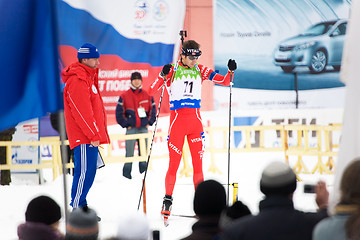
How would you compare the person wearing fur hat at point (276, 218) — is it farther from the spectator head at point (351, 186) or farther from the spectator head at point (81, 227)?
the spectator head at point (81, 227)

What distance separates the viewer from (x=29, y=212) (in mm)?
3041

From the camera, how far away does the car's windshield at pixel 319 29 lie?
11.3 m

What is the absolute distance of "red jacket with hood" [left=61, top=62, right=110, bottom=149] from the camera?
561 cm

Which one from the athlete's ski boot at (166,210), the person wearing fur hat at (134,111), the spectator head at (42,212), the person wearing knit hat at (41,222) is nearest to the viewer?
the person wearing knit hat at (41,222)

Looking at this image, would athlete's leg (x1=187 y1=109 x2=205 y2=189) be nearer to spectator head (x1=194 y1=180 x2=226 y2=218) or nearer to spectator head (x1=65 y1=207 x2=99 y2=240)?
spectator head (x1=194 y1=180 x2=226 y2=218)

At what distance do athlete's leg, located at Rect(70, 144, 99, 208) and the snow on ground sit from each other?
366 mm

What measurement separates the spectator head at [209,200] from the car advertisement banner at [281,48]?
8.46 meters

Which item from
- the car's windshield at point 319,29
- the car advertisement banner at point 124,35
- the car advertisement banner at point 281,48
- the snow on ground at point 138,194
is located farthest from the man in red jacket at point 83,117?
the car's windshield at point 319,29

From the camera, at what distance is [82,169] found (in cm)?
568

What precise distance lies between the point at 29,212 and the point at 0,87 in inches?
39.6

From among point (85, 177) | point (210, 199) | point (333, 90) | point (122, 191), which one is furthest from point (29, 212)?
point (333, 90)

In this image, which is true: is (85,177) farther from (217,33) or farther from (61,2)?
(217,33)

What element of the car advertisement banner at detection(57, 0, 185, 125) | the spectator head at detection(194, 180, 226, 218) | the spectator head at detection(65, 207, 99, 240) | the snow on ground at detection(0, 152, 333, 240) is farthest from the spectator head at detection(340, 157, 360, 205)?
the car advertisement banner at detection(57, 0, 185, 125)

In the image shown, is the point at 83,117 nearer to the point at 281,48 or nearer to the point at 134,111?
the point at 134,111
